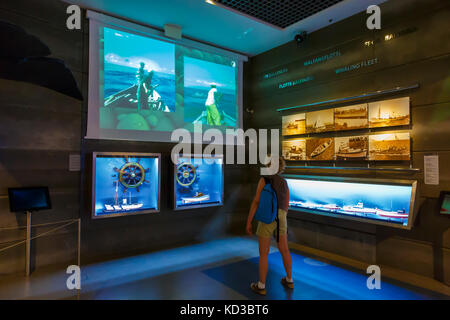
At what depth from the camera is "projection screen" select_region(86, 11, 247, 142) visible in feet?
13.7

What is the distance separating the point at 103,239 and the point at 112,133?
5.25 feet

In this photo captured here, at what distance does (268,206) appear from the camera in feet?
9.49

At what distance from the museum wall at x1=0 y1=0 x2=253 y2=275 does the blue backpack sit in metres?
2.12

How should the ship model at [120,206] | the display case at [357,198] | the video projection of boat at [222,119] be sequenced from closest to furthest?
the display case at [357,198] → the ship model at [120,206] → the video projection of boat at [222,119]

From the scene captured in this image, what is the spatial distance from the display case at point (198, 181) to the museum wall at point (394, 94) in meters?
1.36

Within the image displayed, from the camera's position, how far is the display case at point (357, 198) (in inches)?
135

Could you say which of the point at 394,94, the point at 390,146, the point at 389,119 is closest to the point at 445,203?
the point at 390,146

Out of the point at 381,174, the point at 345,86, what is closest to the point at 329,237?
the point at 381,174

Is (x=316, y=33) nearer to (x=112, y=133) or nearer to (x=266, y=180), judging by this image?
(x=266, y=180)

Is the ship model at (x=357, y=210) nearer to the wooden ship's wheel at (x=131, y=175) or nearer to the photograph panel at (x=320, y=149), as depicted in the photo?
the photograph panel at (x=320, y=149)

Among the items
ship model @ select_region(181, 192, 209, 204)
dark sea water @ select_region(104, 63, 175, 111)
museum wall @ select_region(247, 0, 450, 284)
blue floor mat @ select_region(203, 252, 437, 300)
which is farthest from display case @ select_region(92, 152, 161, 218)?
museum wall @ select_region(247, 0, 450, 284)

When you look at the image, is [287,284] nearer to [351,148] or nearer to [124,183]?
[351,148]

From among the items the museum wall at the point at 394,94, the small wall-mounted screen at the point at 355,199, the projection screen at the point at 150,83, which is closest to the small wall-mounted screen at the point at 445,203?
the museum wall at the point at 394,94
